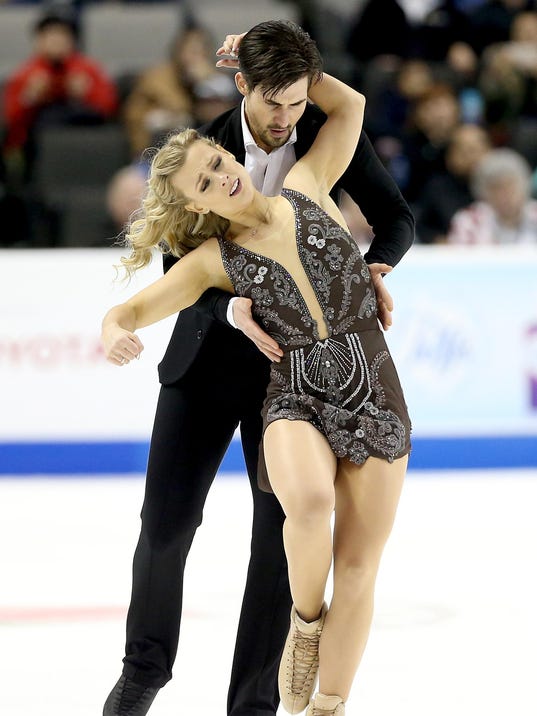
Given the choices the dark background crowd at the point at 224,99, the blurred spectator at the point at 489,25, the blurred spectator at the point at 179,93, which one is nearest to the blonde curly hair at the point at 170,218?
the dark background crowd at the point at 224,99

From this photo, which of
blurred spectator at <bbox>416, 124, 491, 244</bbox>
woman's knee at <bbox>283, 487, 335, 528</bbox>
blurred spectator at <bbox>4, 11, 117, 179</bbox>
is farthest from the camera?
blurred spectator at <bbox>4, 11, 117, 179</bbox>

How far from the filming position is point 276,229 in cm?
274

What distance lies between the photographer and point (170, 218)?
2.76 metres

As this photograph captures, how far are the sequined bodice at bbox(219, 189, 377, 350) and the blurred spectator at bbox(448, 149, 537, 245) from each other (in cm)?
350

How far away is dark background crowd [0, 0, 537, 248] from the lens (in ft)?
20.2

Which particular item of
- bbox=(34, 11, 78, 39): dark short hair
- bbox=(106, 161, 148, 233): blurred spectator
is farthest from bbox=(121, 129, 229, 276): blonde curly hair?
bbox=(34, 11, 78, 39): dark short hair

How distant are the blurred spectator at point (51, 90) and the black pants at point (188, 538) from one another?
13.5 feet

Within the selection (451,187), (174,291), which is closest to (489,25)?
(451,187)

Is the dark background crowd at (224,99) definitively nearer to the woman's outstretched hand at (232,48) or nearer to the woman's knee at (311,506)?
the woman's outstretched hand at (232,48)

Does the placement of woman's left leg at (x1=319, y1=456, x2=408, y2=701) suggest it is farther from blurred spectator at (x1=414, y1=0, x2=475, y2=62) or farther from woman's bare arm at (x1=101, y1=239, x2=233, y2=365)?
blurred spectator at (x1=414, y1=0, x2=475, y2=62)

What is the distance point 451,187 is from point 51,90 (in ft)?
7.32

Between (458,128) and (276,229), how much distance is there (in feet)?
13.8

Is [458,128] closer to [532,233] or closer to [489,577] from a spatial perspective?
[532,233]

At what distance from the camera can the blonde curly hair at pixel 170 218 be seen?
8.93 ft
